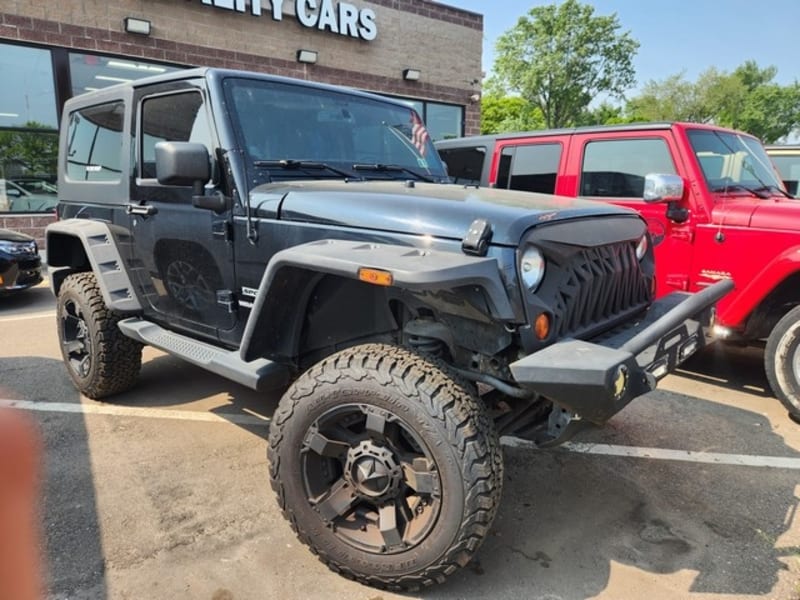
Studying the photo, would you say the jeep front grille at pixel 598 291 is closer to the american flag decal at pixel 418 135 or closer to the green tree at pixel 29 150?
the american flag decal at pixel 418 135

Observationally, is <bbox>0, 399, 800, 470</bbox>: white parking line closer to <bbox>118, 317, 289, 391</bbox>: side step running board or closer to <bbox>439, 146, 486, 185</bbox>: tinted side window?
<bbox>118, 317, 289, 391</bbox>: side step running board

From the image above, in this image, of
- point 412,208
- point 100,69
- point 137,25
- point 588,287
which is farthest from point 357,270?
point 100,69

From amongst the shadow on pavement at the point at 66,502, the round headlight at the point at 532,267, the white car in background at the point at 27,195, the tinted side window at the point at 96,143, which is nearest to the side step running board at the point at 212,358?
the shadow on pavement at the point at 66,502

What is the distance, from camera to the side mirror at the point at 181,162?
2.60 metres

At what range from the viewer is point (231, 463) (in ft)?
10.5

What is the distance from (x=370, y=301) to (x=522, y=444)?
1577 millimetres

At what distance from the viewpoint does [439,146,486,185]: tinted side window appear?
20.1 ft

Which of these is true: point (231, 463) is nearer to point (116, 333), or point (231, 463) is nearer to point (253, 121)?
point (116, 333)

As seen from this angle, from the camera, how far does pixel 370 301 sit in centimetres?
257

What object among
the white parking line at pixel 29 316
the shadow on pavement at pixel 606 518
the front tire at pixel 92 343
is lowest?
the white parking line at pixel 29 316

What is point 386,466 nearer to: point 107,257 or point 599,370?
point 599,370

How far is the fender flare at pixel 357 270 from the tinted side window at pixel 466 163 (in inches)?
151

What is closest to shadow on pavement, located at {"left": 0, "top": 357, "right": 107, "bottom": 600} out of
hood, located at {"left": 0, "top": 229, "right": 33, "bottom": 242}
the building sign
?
hood, located at {"left": 0, "top": 229, "right": 33, "bottom": 242}

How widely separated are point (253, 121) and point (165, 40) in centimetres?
919
